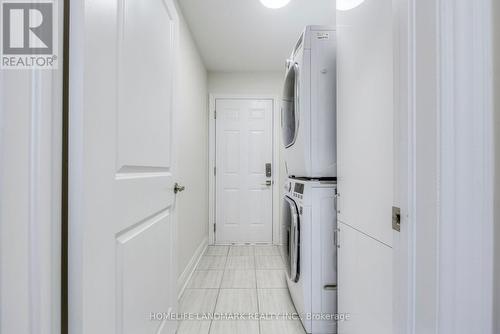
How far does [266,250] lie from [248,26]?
2.57 m

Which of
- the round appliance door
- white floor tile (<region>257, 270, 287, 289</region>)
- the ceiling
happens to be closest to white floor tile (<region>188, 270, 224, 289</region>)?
white floor tile (<region>257, 270, 287, 289</region>)

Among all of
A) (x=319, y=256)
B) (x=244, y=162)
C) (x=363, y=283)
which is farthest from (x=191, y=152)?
(x=363, y=283)

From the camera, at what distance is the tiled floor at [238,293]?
1641mm

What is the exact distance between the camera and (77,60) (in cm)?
62

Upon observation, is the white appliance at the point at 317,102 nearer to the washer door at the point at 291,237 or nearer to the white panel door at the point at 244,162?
the washer door at the point at 291,237

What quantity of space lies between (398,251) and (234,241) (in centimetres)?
299

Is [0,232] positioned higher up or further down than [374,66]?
further down

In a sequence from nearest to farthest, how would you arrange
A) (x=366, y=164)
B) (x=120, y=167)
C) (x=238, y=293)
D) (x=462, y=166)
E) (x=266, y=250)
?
(x=462, y=166)
(x=120, y=167)
(x=366, y=164)
(x=238, y=293)
(x=266, y=250)

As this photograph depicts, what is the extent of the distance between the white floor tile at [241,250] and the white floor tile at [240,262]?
108mm

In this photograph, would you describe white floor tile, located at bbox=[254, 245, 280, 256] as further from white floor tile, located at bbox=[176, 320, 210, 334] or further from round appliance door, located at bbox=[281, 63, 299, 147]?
round appliance door, located at bbox=[281, 63, 299, 147]

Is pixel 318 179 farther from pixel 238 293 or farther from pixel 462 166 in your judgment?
pixel 238 293

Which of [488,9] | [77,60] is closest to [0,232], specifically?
[77,60]

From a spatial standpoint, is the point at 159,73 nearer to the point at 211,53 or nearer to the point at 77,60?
the point at 77,60

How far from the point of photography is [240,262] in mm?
2795
